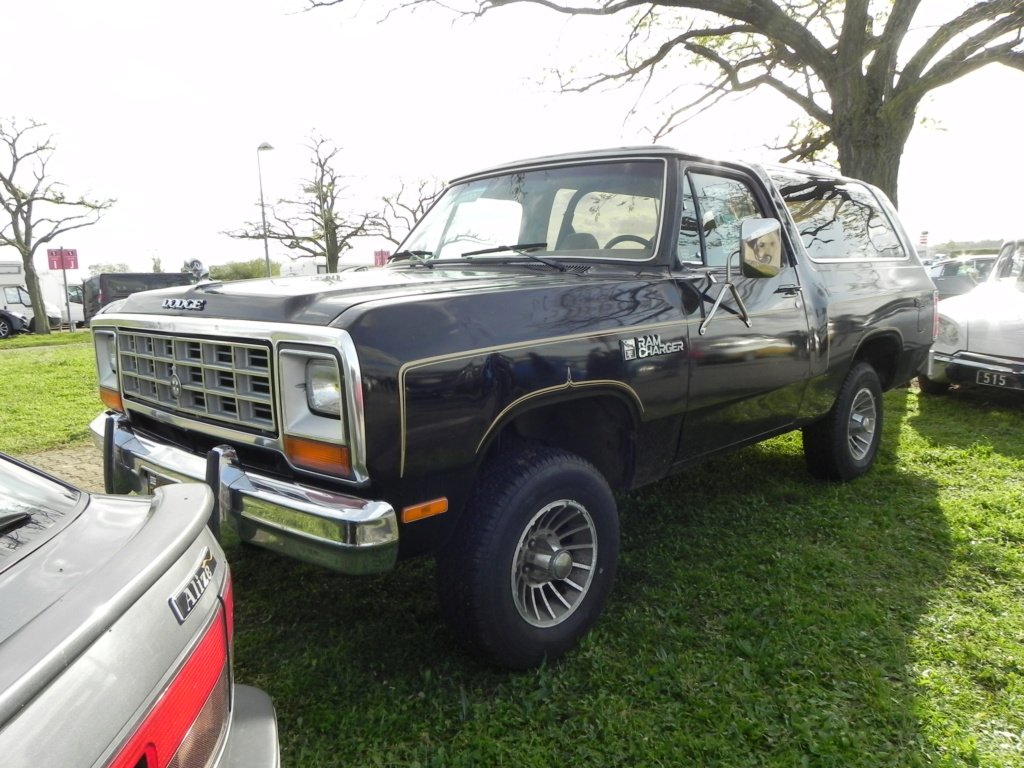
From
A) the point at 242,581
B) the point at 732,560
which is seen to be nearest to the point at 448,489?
the point at 242,581

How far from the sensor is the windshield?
3.34m

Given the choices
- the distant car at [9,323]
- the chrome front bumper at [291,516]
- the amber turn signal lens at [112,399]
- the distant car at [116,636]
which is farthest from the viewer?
the distant car at [9,323]

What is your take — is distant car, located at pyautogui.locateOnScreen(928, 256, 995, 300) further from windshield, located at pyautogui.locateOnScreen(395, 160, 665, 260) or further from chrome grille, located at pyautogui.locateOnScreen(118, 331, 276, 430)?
chrome grille, located at pyautogui.locateOnScreen(118, 331, 276, 430)

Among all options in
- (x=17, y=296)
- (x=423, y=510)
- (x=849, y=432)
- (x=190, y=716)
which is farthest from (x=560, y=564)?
(x=17, y=296)

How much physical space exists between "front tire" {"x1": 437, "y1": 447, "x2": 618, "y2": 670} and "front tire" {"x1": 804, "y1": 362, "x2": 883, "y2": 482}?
7.51 feet

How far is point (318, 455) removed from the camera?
7.36ft

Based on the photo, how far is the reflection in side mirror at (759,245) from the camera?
10.1 ft

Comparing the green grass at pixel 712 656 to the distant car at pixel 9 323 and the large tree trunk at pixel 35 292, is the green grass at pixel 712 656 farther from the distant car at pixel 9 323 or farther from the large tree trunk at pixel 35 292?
the distant car at pixel 9 323

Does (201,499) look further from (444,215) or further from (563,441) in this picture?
(444,215)

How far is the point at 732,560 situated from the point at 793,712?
3.92 feet

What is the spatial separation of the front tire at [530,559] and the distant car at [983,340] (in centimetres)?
540

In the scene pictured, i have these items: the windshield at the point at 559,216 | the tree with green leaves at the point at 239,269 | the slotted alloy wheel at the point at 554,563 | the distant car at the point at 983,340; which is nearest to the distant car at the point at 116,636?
the slotted alloy wheel at the point at 554,563

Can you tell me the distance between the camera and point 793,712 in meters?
2.46

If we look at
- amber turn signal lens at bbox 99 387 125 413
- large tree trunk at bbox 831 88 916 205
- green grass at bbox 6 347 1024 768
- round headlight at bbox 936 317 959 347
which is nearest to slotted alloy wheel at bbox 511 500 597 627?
green grass at bbox 6 347 1024 768
